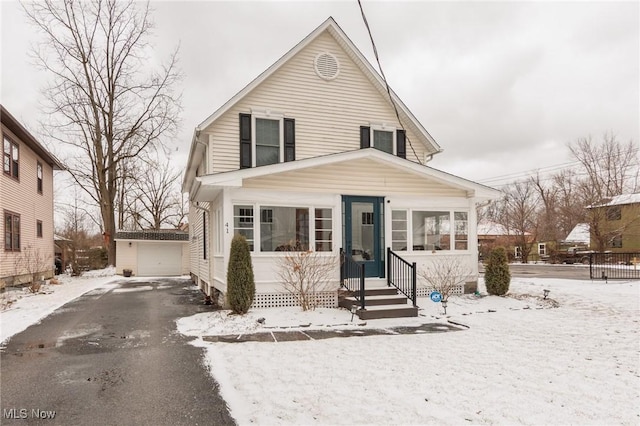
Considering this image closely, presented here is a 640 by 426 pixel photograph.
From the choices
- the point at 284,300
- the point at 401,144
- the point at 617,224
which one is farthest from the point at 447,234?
the point at 617,224

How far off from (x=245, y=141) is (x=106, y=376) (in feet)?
24.3

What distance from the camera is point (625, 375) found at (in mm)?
4824

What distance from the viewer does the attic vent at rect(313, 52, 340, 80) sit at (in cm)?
1204

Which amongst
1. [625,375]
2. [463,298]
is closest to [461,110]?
[463,298]

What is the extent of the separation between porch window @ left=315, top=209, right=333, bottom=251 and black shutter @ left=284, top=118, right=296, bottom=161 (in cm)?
245

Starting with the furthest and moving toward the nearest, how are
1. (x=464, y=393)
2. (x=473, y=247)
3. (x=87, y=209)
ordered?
1. (x=87, y=209)
2. (x=473, y=247)
3. (x=464, y=393)

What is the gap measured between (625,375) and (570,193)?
1483 inches

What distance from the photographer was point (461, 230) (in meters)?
11.1

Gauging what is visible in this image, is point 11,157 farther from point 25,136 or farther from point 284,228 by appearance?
point 284,228

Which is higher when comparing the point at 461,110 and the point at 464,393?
the point at 461,110

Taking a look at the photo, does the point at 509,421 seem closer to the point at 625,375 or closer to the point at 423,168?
the point at 625,375

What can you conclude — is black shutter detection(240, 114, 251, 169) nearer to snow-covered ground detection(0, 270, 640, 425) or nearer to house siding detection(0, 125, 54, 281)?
snow-covered ground detection(0, 270, 640, 425)

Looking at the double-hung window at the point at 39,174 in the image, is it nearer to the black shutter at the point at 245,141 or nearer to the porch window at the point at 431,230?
the black shutter at the point at 245,141

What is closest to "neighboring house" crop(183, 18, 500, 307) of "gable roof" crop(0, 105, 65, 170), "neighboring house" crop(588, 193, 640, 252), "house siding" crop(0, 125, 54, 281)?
"gable roof" crop(0, 105, 65, 170)
